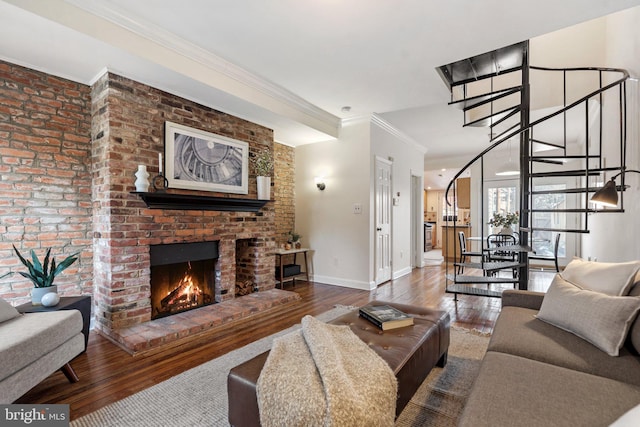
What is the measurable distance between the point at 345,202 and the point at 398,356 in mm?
3494

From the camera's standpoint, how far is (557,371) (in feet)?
4.40

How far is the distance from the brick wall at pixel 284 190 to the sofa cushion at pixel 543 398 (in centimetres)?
422

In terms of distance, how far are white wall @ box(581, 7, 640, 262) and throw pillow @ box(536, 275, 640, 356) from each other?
1237mm

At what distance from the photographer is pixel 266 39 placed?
2.76 m

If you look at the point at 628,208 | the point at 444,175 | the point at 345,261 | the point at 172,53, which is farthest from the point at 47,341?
the point at 444,175

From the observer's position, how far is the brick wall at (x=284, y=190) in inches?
208

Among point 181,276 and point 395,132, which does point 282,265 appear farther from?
point 395,132

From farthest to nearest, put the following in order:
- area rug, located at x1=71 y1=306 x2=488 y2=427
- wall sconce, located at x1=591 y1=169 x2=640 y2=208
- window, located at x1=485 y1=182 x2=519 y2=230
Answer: window, located at x1=485 y1=182 x2=519 y2=230 → wall sconce, located at x1=591 y1=169 x2=640 y2=208 → area rug, located at x1=71 y1=306 x2=488 y2=427

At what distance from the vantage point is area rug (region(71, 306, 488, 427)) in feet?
5.48

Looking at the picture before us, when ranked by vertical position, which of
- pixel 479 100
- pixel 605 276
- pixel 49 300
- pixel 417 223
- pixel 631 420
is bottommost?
pixel 49 300

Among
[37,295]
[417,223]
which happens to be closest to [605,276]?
[37,295]

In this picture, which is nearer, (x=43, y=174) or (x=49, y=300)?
(x=49, y=300)

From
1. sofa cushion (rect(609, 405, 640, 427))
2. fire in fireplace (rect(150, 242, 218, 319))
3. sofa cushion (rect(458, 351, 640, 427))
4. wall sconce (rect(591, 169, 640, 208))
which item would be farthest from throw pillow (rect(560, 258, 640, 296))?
fire in fireplace (rect(150, 242, 218, 319))

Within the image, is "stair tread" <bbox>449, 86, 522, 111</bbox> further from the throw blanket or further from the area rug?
the throw blanket
